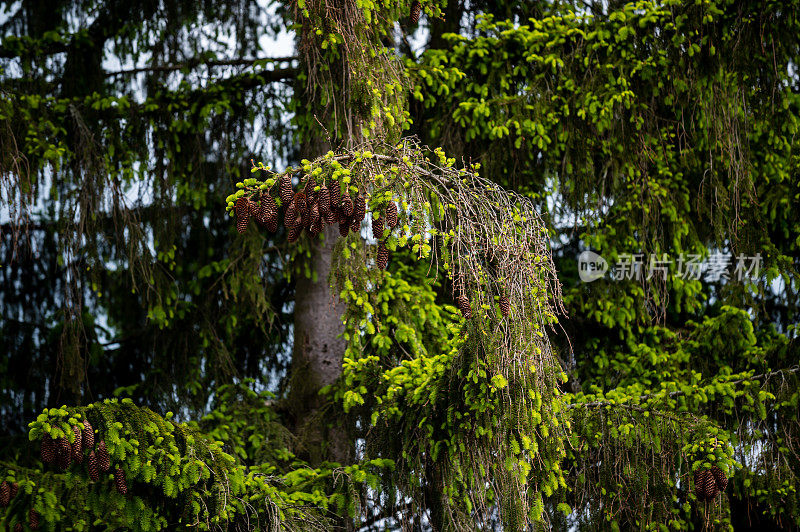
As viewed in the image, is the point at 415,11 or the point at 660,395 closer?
the point at 415,11

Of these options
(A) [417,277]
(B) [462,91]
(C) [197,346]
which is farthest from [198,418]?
(B) [462,91]

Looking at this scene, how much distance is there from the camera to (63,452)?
4.89m

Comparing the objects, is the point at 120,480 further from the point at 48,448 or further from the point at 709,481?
the point at 709,481

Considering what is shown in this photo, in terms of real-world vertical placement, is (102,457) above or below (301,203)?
below

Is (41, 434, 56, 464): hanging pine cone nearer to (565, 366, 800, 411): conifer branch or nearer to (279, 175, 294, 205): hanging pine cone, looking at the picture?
(279, 175, 294, 205): hanging pine cone

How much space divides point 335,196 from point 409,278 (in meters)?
3.14

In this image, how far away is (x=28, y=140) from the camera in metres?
6.87

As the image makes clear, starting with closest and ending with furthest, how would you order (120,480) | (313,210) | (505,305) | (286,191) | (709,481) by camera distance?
(313,210)
(286,191)
(505,305)
(120,480)
(709,481)

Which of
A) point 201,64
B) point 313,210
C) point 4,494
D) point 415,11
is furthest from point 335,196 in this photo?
point 201,64

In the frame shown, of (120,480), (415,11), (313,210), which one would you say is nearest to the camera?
(313,210)

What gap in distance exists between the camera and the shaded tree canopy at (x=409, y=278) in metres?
5.40

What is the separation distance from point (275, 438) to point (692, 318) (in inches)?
145

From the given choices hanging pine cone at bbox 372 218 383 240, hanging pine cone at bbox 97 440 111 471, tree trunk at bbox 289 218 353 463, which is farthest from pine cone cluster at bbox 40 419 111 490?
tree trunk at bbox 289 218 353 463

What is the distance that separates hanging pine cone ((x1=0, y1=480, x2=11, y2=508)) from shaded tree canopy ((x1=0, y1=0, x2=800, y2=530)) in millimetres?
110
